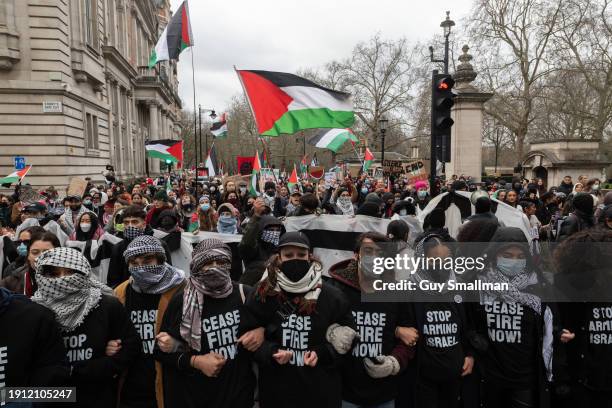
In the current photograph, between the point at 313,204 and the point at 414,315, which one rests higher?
the point at 313,204

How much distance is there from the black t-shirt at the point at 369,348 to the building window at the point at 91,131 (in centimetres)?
2348

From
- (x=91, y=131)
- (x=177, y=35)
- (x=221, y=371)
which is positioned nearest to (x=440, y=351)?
(x=221, y=371)

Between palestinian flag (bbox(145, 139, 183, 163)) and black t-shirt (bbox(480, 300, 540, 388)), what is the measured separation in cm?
1226

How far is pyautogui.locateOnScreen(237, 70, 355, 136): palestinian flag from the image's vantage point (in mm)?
6656

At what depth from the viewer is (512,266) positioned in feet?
10.6

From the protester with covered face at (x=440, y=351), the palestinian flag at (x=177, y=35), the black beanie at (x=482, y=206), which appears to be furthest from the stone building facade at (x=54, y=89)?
the protester with covered face at (x=440, y=351)

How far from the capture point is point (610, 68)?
2872cm

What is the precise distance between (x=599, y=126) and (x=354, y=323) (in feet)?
111

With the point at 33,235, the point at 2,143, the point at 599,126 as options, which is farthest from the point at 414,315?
the point at 599,126

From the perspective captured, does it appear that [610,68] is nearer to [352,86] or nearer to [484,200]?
[352,86]

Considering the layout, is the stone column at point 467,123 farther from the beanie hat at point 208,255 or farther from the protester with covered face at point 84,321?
the protester with covered face at point 84,321

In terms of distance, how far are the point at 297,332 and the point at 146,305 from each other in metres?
1.12

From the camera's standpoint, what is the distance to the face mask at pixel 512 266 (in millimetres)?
3223

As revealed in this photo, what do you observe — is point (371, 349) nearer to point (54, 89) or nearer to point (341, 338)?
point (341, 338)
